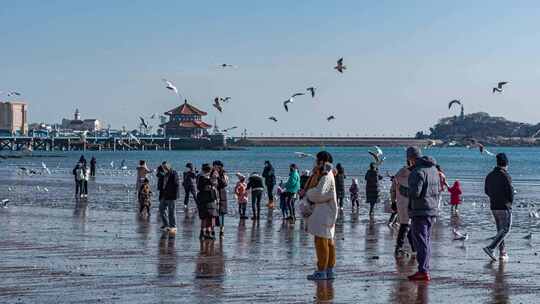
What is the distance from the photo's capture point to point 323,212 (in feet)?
45.4

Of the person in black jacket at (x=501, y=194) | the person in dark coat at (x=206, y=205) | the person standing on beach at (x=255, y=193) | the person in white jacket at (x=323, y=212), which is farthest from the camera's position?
the person standing on beach at (x=255, y=193)

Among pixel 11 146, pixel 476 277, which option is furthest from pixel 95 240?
pixel 11 146

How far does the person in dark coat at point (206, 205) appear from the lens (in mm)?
19719

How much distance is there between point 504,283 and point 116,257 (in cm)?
610

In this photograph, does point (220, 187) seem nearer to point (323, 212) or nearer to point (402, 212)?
point (402, 212)

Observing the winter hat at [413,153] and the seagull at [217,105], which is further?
the seagull at [217,105]

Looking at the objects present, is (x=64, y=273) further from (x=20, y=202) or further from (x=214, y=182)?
(x=20, y=202)

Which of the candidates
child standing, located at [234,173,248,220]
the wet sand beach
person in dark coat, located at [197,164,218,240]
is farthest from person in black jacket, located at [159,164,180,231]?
child standing, located at [234,173,248,220]

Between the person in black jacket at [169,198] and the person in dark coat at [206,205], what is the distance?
5.59ft

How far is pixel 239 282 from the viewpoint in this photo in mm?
13445

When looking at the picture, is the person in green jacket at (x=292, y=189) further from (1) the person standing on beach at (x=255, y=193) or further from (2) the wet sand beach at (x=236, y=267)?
(2) the wet sand beach at (x=236, y=267)

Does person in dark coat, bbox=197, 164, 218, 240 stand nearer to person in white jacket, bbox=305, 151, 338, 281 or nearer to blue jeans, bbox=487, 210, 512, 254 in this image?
blue jeans, bbox=487, 210, 512, 254

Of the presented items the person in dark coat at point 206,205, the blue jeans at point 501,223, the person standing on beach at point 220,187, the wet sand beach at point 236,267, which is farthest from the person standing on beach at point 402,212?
the person standing on beach at point 220,187

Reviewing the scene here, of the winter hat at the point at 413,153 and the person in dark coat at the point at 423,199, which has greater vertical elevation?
the winter hat at the point at 413,153
